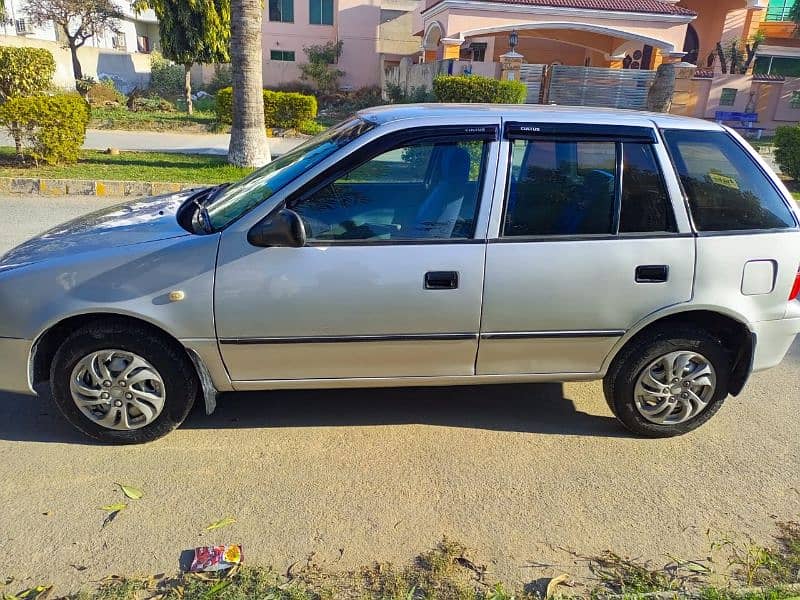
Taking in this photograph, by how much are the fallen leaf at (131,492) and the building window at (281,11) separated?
33150mm

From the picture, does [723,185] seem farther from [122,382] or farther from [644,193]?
[122,382]

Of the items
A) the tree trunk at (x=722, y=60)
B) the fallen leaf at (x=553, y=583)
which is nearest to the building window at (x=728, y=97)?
the tree trunk at (x=722, y=60)

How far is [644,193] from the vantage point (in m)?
3.40

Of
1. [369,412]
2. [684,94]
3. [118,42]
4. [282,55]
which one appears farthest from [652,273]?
[118,42]

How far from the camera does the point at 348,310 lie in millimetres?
3219

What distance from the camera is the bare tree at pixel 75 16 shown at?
86.7ft

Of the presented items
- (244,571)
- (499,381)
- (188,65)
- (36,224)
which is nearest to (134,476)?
(244,571)

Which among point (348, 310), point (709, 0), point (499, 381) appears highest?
point (709, 0)

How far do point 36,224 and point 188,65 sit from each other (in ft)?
48.2

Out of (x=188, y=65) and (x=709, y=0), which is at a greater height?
(x=709, y=0)

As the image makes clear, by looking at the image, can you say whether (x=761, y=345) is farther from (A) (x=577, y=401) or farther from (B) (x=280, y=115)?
(B) (x=280, y=115)

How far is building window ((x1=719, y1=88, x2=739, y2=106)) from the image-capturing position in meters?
24.7

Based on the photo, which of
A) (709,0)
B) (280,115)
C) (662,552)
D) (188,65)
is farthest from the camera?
(709,0)

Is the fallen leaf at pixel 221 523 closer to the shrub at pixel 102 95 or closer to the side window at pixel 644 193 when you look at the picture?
the side window at pixel 644 193
